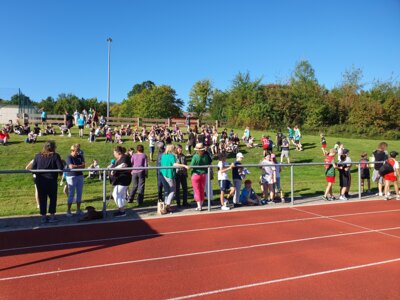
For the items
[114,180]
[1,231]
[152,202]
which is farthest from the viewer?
[152,202]

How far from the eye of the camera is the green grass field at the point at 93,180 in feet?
37.0

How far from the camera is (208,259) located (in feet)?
19.3

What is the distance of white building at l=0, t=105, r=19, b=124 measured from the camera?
29422mm

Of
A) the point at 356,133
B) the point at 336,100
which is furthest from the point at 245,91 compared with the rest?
the point at 356,133

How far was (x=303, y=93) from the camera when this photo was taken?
4781 centimetres

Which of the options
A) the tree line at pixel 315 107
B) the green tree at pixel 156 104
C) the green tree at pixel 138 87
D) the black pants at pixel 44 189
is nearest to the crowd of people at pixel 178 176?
the black pants at pixel 44 189

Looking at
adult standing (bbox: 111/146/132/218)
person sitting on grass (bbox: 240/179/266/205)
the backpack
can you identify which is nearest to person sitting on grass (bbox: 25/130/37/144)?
adult standing (bbox: 111/146/132/218)

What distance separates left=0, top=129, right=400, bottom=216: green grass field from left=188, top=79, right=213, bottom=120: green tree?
44753 mm

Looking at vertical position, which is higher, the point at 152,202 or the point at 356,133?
the point at 356,133

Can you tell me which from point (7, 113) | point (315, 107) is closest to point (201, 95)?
point (315, 107)

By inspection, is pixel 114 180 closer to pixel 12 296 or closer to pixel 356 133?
pixel 12 296

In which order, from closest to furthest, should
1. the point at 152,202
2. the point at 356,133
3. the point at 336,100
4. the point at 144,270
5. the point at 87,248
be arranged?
the point at 144,270 < the point at 87,248 < the point at 152,202 < the point at 356,133 < the point at 336,100

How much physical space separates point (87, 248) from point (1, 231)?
8.27 ft

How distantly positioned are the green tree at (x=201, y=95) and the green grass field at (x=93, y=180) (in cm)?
4475
